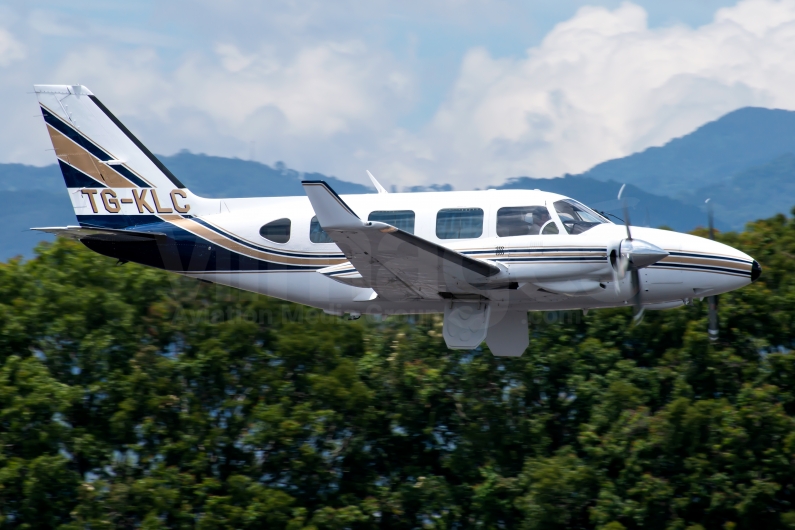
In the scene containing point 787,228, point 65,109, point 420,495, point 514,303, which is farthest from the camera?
point 787,228

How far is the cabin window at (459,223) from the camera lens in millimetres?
12069

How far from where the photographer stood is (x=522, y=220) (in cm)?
1188

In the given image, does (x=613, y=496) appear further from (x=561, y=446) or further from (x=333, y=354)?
(x=333, y=354)

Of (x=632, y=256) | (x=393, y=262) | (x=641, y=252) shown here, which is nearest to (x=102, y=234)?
(x=393, y=262)

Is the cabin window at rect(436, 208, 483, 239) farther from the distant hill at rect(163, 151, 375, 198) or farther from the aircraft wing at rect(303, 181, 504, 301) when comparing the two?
the distant hill at rect(163, 151, 375, 198)

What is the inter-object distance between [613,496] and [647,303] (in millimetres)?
6278

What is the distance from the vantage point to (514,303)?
41.2ft

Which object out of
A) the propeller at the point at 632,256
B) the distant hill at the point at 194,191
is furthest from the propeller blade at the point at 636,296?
the distant hill at the point at 194,191

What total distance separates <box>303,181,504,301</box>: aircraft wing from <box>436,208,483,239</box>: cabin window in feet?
2.45

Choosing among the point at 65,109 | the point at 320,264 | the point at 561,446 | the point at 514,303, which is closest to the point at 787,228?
the point at 561,446

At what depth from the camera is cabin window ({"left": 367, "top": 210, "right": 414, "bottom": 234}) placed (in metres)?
12.3

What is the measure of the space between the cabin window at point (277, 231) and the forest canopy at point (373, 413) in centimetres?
641

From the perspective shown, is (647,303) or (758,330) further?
(758,330)

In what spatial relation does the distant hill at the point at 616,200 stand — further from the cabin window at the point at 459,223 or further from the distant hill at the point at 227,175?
the distant hill at the point at 227,175
